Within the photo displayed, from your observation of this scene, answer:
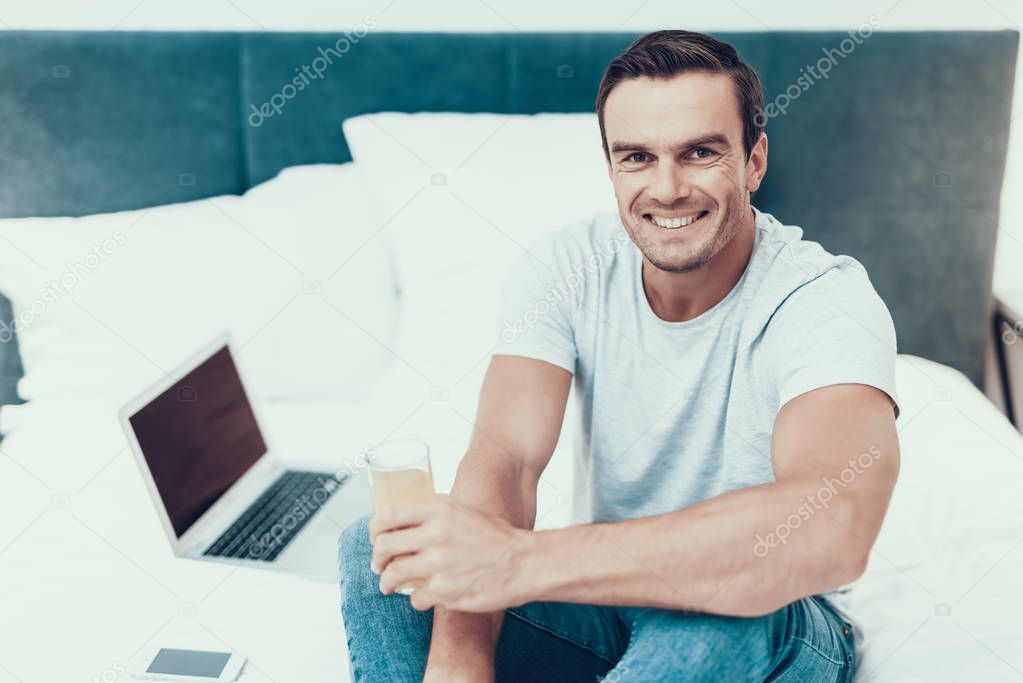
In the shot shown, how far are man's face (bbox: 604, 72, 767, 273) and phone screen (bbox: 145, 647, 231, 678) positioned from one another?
691 mm

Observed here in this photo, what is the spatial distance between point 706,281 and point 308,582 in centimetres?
65

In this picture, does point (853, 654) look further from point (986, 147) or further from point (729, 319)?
point (986, 147)

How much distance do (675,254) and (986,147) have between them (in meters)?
1.09

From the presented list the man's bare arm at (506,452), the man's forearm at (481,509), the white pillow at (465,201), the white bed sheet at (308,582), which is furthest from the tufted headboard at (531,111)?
the man's forearm at (481,509)

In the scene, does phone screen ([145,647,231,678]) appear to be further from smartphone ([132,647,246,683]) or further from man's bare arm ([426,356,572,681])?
man's bare arm ([426,356,572,681])

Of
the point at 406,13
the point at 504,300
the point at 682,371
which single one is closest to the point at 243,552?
the point at 504,300

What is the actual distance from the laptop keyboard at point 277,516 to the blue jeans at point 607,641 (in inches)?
10.1

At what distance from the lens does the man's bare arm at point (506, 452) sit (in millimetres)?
912

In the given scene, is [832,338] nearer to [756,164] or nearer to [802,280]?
[802,280]

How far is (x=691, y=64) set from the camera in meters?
1.04

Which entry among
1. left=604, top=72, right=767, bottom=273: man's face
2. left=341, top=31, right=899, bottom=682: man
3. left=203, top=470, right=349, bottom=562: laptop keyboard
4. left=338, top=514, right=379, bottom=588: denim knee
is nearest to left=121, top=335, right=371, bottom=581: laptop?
left=203, top=470, right=349, bottom=562: laptop keyboard

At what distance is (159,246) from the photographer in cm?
164

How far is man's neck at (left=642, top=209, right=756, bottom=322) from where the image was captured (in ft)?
3.52

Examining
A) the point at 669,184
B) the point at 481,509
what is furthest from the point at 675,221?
the point at 481,509
